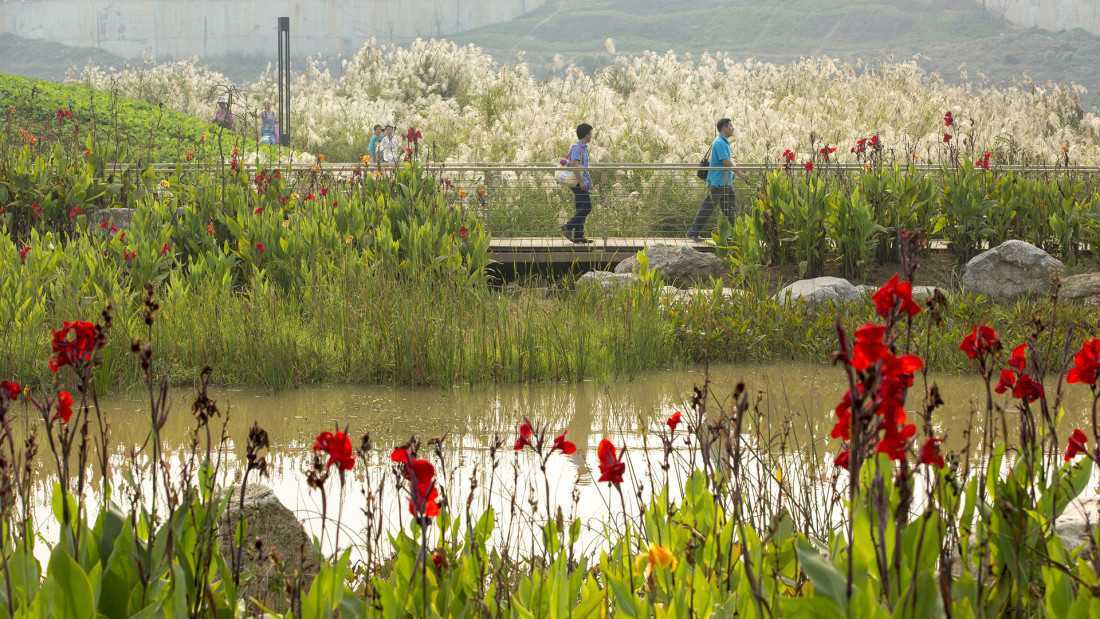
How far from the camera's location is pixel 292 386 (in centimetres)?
768

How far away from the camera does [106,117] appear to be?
79.9ft

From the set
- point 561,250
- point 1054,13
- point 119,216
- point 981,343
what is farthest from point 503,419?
point 1054,13

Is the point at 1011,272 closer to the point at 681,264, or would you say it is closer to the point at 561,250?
the point at 681,264

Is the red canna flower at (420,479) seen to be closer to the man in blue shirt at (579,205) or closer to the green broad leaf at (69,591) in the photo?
the green broad leaf at (69,591)

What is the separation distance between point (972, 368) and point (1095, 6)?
72.7m

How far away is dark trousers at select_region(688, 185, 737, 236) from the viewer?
14.1 meters

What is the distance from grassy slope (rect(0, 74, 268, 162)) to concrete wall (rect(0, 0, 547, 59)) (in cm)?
4854

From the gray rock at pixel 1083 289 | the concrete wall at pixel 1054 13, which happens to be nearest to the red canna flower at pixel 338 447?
the gray rock at pixel 1083 289

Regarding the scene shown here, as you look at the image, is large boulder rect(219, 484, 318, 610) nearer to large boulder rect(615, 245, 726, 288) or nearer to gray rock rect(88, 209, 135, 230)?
gray rock rect(88, 209, 135, 230)

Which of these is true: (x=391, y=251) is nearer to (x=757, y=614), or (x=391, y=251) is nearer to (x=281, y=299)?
(x=281, y=299)

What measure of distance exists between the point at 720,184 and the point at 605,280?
4.67m

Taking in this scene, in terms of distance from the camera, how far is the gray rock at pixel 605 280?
31.0ft

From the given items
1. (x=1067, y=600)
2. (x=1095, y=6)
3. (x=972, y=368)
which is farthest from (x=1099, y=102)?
(x=1067, y=600)

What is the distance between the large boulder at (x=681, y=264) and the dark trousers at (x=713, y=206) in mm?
1452
